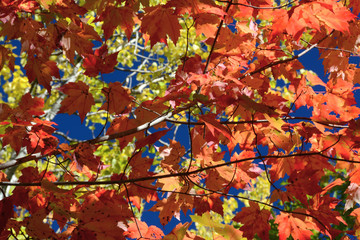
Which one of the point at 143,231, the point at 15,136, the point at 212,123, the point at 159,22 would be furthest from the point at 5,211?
the point at 159,22

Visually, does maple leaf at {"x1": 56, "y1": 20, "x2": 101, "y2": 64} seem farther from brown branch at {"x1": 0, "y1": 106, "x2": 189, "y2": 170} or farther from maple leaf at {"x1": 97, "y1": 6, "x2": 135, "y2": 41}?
brown branch at {"x1": 0, "y1": 106, "x2": 189, "y2": 170}

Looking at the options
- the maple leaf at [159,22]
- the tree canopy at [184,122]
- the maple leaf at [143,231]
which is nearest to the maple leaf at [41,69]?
the tree canopy at [184,122]

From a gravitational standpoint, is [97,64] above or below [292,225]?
above

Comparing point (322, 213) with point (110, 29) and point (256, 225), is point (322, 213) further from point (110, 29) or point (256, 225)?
point (110, 29)

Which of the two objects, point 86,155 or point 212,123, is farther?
point 86,155

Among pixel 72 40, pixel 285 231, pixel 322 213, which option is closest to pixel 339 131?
pixel 322 213

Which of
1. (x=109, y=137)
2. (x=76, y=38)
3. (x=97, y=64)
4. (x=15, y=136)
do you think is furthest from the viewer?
(x=76, y=38)

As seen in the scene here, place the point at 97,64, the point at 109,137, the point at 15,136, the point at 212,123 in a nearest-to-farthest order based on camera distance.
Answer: the point at 212,123
the point at 109,137
the point at 97,64
the point at 15,136

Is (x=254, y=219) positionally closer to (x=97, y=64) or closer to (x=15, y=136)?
(x=97, y=64)

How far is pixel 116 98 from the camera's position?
1819 millimetres

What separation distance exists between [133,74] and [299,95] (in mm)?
4842

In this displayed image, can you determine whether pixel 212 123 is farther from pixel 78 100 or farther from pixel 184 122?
pixel 78 100

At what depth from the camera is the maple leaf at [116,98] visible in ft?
5.81

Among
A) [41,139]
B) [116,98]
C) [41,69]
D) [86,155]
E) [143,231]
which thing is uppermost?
[41,69]
